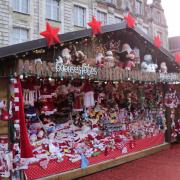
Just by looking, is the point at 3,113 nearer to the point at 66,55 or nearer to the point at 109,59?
the point at 66,55

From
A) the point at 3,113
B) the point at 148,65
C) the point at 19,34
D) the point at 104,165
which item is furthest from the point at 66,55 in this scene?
the point at 19,34

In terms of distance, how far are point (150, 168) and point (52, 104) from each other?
305cm

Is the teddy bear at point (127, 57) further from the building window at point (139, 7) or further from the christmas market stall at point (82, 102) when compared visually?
the building window at point (139, 7)

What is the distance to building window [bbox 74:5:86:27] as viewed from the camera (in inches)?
1077

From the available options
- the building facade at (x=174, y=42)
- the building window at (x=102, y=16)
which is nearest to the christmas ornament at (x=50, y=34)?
the building window at (x=102, y=16)

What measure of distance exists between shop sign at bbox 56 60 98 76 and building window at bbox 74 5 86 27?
20.4 m

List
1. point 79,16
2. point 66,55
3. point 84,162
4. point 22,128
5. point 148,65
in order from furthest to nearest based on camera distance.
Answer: point 79,16
point 148,65
point 84,162
point 66,55
point 22,128

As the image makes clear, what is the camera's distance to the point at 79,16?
27.7 meters

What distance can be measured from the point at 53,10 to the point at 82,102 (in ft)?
62.3

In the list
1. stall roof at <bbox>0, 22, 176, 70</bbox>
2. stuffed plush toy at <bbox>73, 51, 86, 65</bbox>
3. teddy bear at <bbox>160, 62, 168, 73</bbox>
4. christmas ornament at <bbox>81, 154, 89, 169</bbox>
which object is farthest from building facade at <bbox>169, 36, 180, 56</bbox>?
christmas ornament at <bbox>81, 154, 89, 169</bbox>

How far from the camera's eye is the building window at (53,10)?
25.5 meters

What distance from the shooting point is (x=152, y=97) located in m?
11.0

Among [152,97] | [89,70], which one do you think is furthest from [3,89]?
[152,97]

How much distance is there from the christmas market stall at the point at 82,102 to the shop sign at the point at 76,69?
20 mm
